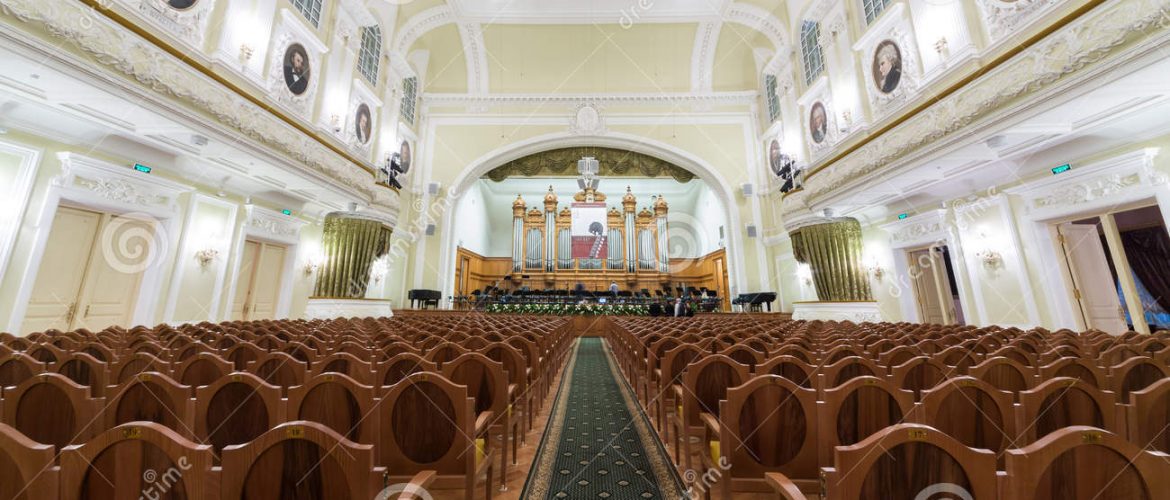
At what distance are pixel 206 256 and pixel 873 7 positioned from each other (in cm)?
1186

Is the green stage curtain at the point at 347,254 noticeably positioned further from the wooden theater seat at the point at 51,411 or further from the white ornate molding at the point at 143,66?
the wooden theater seat at the point at 51,411

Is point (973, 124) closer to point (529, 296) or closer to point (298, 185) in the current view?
point (298, 185)

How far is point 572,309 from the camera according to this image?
10.9 metres

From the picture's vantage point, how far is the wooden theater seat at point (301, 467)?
883 millimetres

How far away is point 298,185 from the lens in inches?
250

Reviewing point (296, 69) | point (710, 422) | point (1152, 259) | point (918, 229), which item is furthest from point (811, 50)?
point (296, 69)

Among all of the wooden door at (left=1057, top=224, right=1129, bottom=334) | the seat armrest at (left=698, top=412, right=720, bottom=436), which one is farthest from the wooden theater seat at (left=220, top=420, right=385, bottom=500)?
the wooden door at (left=1057, top=224, right=1129, bottom=334)

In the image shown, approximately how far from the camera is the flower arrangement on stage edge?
10.7m

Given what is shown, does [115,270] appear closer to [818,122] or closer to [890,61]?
[890,61]

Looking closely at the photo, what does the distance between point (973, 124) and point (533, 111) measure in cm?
976

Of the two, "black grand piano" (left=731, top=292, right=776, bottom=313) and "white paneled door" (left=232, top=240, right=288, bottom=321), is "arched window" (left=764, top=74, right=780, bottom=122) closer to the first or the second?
"black grand piano" (left=731, top=292, right=776, bottom=313)

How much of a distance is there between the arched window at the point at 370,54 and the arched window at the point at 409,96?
1267 millimetres

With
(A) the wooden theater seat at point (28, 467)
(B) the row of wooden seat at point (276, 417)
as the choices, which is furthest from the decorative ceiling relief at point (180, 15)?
(A) the wooden theater seat at point (28, 467)

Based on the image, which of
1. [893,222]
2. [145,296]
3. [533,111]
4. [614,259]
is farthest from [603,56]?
[145,296]
